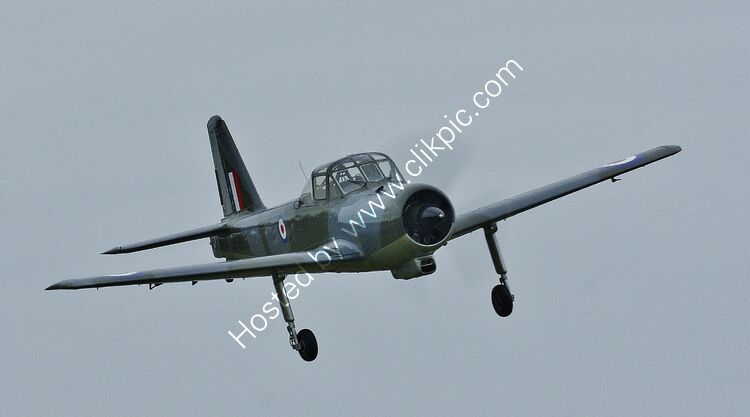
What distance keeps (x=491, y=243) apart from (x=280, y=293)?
4949mm

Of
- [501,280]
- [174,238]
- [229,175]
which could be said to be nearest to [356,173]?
[501,280]

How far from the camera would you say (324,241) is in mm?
27359

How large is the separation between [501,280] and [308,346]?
4.73 metres

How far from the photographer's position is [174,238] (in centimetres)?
3197

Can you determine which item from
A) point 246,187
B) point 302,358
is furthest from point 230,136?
point 302,358

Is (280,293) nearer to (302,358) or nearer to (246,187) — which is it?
(302,358)

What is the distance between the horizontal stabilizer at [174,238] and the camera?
1236 inches

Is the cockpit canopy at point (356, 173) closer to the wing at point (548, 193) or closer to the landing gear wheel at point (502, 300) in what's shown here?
the wing at point (548, 193)

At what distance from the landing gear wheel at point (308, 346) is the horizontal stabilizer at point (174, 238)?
18.6ft

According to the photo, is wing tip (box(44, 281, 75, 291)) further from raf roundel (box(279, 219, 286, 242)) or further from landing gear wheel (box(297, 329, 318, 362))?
raf roundel (box(279, 219, 286, 242))

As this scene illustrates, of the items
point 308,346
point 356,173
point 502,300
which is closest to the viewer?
point 356,173

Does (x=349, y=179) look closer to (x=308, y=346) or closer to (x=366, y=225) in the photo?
(x=366, y=225)

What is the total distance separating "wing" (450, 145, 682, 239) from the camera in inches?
1117

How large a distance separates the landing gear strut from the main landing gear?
4.32 metres
